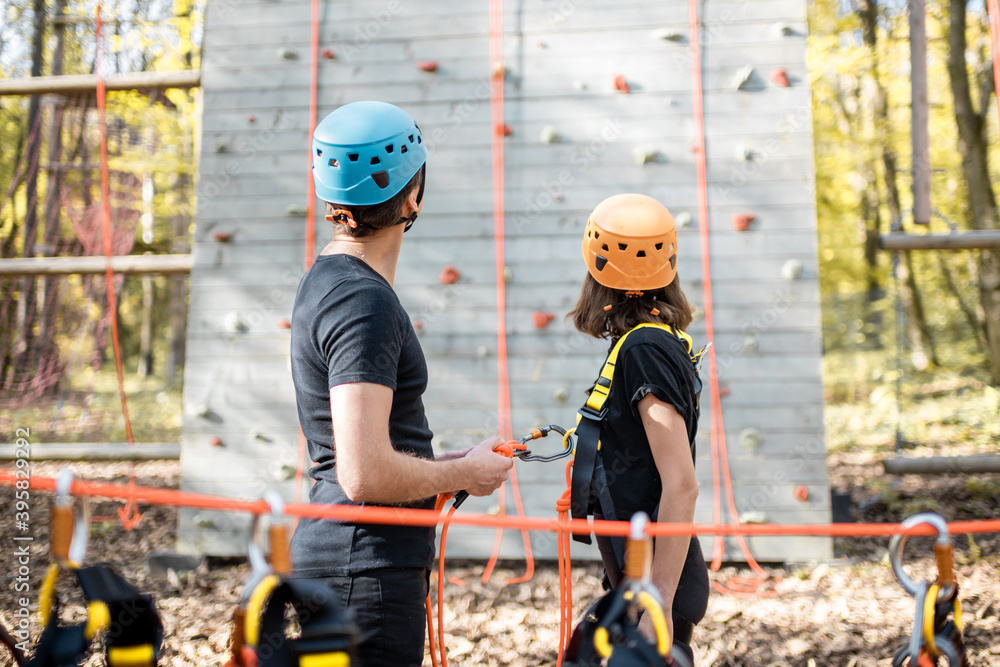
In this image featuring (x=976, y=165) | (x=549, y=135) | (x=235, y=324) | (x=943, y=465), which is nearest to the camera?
(x=943, y=465)

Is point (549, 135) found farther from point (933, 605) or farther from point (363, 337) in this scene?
point (933, 605)

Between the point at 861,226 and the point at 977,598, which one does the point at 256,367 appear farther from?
the point at 861,226

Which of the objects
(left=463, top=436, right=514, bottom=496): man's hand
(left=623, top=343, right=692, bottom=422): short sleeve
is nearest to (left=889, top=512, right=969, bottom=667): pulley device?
(left=623, top=343, right=692, bottom=422): short sleeve

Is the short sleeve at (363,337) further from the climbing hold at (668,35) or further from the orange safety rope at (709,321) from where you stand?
the climbing hold at (668,35)

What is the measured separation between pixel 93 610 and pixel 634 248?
1.46 metres

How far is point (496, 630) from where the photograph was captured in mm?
3725

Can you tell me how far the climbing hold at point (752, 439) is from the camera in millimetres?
4281

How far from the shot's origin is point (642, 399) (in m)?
1.78

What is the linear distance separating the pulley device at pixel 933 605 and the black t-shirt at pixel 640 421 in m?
0.58

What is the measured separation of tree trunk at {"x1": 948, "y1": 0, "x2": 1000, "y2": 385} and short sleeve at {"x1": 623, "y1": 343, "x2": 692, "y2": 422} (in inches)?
302

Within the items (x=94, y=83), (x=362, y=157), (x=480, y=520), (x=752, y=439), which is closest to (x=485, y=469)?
(x=480, y=520)

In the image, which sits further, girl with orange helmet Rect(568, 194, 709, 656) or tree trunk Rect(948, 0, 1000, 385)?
tree trunk Rect(948, 0, 1000, 385)

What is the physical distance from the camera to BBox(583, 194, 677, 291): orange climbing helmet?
6.23ft

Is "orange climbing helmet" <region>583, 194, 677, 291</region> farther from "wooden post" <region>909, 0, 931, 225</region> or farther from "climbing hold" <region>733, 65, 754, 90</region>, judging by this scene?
"wooden post" <region>909, 0, 931, 225</region>
